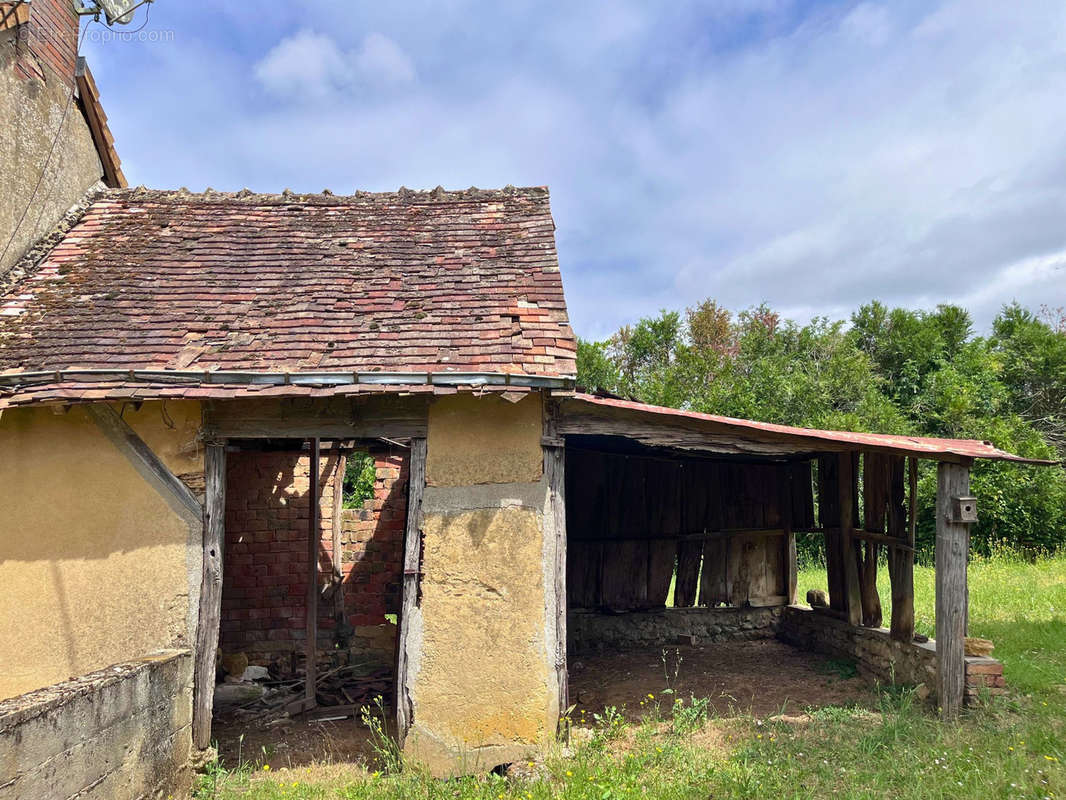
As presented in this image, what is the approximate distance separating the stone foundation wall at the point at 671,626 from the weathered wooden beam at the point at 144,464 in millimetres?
5547

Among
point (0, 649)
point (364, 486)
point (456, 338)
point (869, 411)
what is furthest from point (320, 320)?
point (869, 411)

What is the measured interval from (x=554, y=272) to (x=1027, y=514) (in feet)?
41.9

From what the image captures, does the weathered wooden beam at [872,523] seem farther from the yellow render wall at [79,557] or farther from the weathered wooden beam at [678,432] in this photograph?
the yellow render wall at [79,557]

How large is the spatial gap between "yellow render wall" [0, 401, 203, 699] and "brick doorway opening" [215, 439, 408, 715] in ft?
9.00

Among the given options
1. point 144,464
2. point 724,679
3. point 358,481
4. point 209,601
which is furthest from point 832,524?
point 358,481

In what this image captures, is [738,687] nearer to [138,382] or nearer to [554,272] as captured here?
[554,272]

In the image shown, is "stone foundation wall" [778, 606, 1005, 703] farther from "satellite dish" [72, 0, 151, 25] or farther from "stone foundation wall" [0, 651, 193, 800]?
"satellite dish" [72, 0, 151, 25]

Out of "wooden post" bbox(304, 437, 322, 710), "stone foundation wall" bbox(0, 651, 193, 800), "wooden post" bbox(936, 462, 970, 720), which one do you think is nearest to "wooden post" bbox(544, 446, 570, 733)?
"stone foundation wall" bbox(0, 651, 193, 800)

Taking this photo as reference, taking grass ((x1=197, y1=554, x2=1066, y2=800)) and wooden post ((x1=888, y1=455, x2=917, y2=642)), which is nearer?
grass ((x1=197, y1=554, x2=1066, y2=800))

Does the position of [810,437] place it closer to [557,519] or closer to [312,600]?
[557,519]

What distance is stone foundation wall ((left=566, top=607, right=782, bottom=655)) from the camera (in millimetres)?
9562

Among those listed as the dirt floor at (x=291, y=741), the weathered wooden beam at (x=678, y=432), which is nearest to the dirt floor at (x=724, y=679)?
the dirt floor at (x=291, y=741)

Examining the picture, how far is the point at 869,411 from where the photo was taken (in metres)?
16.7

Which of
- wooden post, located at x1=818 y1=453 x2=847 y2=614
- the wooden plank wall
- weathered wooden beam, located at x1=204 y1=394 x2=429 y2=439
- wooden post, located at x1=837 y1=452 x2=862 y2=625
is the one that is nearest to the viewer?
weathered wooden beam, located at x1=204 y1=394 x2=429 y2=439
